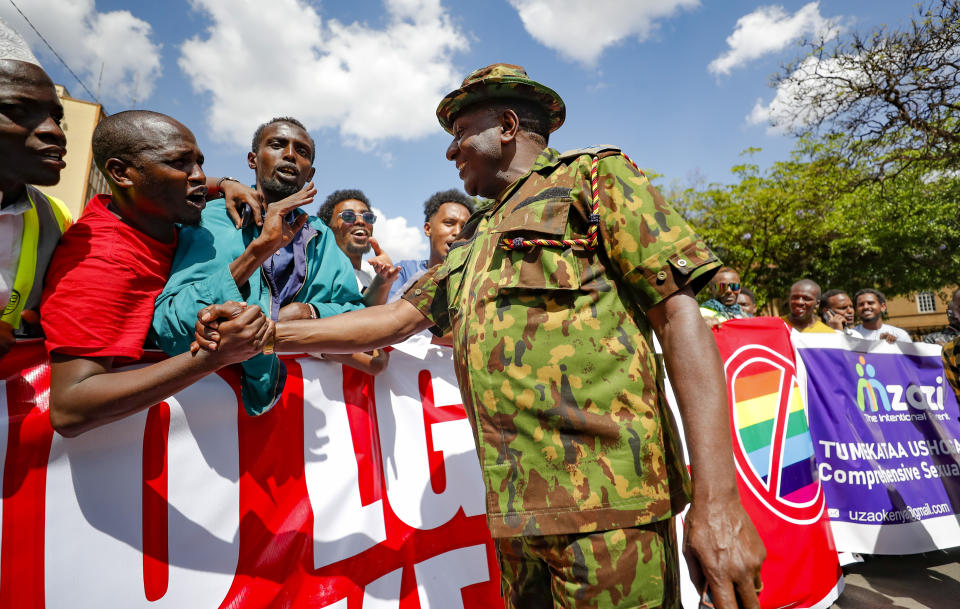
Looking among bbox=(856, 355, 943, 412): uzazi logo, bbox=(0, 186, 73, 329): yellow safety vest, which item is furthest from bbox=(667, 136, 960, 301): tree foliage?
bbox=(0, 186, 73, 329): yellow safety vest

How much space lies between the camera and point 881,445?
409 centimetres

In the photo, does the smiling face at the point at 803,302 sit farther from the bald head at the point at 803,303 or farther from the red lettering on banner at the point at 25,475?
the red lettering on banner at the point at 25,475

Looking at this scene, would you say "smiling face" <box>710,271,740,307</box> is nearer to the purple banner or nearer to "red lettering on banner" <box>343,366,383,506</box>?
the purple banner

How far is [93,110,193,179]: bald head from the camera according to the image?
2076 millimetres

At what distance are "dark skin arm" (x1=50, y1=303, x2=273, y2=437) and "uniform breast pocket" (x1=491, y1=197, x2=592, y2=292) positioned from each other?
854 mm

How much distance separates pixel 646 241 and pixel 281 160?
2.25 metres

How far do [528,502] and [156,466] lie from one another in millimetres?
1582

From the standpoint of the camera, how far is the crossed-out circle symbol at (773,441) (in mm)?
3395

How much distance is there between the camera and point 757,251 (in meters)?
19.3

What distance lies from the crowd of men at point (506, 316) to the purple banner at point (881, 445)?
10.7 ft

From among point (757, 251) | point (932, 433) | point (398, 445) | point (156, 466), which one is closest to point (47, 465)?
point (156, 466)

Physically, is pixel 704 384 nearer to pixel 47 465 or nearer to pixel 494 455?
pixel 494 455

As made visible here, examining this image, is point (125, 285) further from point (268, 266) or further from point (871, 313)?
point (871, 313)

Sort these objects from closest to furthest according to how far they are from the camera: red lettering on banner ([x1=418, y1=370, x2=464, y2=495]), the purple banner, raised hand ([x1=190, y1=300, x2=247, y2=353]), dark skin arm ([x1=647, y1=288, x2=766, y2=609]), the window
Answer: dark skin arm ([x1=647, y1=288, x2=766, y2=609])
raised hand ([x1=190, y1=300, x2=247, y2=353])
red lettering on banner ([x1=418, y1=370, x2=464, y2=495])
the purple banner
the window
